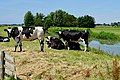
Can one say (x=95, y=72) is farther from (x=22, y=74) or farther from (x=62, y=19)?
(x=62, y=19)

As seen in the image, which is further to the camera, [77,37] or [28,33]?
[77,37]

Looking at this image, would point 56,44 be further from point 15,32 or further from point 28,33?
point 15,32

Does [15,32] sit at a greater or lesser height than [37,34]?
greater

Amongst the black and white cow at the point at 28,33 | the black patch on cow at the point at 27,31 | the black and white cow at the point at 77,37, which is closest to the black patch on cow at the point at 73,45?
the black and white cow at the point at 77,37

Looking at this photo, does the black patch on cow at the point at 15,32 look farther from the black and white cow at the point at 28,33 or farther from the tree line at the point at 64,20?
the tree line at the point at 64,20

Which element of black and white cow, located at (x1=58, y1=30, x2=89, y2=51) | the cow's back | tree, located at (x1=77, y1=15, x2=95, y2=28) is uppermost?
the cow's back

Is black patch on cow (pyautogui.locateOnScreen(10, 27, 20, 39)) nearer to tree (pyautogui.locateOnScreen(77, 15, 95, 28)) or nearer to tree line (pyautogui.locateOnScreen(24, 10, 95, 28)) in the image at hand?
tree line (pyautogui.locateOnScreen(24, 10, 95, 28))

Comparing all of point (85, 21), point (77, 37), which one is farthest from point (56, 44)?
point (85, 21)

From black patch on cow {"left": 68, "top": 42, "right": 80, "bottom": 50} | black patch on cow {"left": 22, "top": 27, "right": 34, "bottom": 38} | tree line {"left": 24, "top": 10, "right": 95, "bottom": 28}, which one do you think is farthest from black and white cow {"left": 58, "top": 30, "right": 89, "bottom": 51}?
tree line {"left": 24, "top": 10, "right": 95, "bottom": 28}

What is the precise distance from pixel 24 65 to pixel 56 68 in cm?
220

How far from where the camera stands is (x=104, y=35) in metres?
73.2

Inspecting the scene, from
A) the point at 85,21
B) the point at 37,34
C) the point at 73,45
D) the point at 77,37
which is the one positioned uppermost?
the point at 37,34

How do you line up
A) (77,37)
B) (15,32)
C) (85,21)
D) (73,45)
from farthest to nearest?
(85,21)
(77,37)
(73,45)
(15,32)

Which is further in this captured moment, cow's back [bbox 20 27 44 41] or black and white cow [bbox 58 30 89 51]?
black and white cow [bbox 58 30 89 51]
